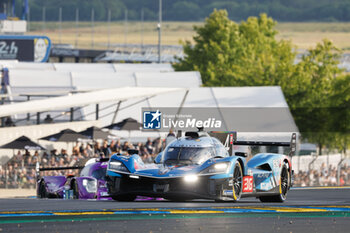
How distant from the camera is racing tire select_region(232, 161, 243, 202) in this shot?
17.5m

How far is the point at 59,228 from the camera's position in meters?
11.5

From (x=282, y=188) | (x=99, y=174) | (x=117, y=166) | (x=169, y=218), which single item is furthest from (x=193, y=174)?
(x=99, y=174)

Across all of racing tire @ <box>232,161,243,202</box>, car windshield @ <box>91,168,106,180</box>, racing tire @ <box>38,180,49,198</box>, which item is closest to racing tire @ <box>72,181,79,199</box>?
car windshield @ <box>91,168,106,180</box>

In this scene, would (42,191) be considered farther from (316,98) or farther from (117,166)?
(316,98)

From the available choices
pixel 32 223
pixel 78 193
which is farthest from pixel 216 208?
pixel 78 193

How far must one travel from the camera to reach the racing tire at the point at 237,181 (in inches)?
688

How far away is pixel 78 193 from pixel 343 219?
965 cm

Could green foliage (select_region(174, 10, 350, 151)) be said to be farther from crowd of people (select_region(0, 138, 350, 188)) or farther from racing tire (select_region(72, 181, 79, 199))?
racing tire (select_region(72, 181, 79, 199))

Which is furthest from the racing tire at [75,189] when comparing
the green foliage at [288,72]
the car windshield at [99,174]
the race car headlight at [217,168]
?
the green foliage at [288,72]

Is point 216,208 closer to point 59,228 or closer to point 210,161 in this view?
point 210,161

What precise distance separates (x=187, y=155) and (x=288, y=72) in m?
50.1

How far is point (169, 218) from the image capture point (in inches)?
509

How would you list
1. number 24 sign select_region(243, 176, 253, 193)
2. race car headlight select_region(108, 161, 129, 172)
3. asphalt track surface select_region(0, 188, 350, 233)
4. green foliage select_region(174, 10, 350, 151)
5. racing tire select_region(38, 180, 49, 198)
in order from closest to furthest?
asphalt track surface select_region(0, 188, 350, 233) → race car headlight select_region(108, 161, 129, 172) → number 24 sign select_region(243, 176, 253, 193) → racing tire select_region(38, 180, 49, 198) → green foliage select_region(174, 10, 350, 151)

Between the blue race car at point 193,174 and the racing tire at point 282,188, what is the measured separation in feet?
0.35
